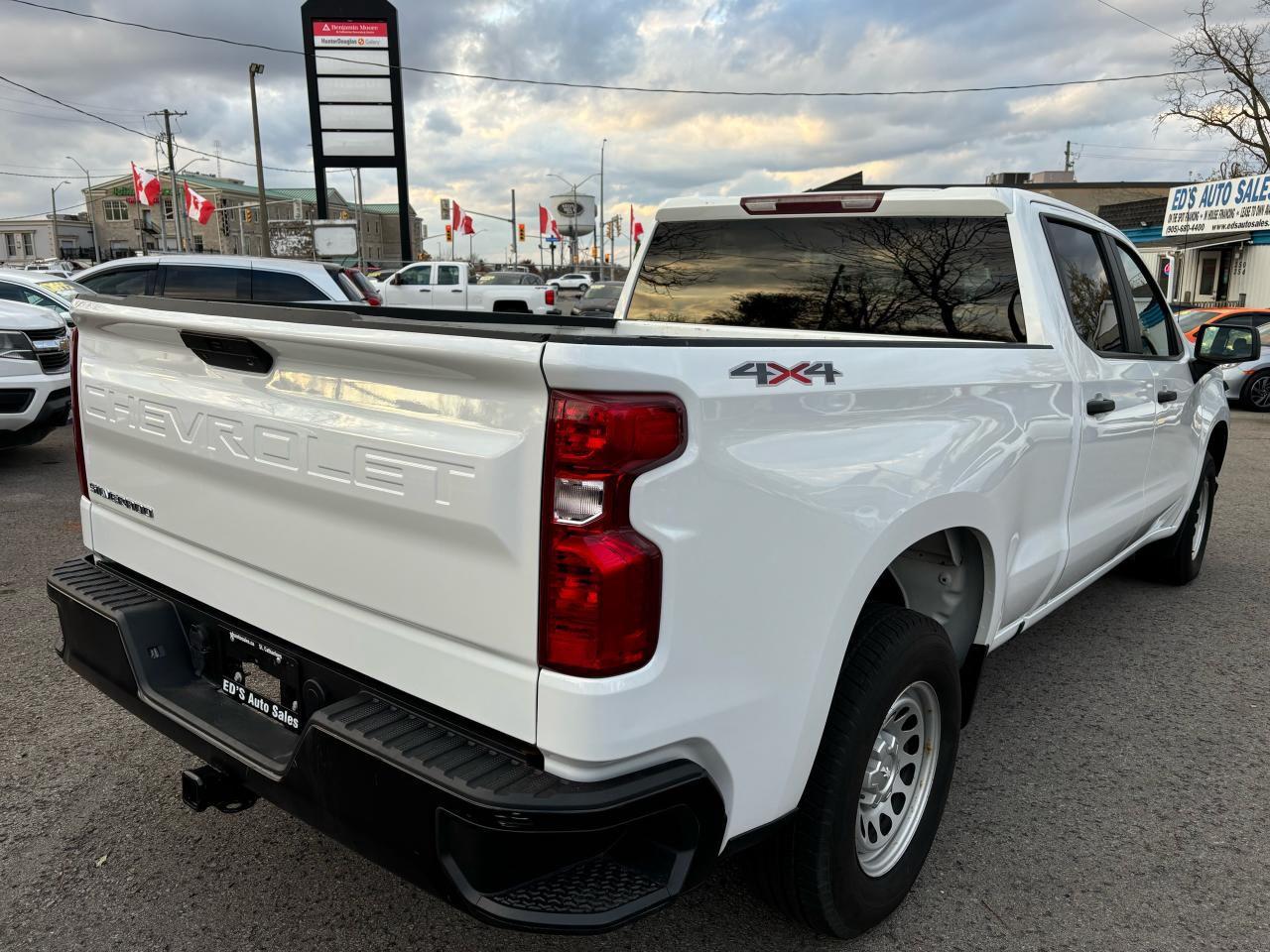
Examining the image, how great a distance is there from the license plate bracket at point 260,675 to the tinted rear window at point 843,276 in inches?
88.3

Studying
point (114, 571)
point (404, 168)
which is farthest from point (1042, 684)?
point (404, 168)

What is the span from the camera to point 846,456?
6.72 feet

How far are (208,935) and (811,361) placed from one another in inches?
83.2

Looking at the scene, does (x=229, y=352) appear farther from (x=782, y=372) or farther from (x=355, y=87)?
(x=355, y=87)

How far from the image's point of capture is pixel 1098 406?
329 cm

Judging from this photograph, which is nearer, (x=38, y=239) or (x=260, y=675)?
(x=260, y=675)

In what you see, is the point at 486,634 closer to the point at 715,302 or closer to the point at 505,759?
the point at 505,759

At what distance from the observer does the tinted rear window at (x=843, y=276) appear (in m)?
3.32

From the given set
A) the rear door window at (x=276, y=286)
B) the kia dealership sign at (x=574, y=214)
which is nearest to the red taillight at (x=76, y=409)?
the rear door window at (x=276, y=286)

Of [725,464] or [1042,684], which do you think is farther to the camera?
[1042,684]

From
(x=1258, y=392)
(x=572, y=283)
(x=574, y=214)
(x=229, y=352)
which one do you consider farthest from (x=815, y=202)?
(x=574, y=214)

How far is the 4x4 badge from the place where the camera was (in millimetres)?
1802

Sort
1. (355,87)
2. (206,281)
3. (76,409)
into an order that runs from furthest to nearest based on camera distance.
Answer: (355,87), (206,281), (76,409)

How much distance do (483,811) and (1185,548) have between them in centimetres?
504
